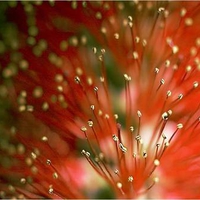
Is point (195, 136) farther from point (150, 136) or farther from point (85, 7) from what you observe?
point (85, 7)

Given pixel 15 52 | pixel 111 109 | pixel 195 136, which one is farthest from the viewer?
pixel 15 52

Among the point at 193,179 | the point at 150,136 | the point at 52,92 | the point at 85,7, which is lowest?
the point at 193,179

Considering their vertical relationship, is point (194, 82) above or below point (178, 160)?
above

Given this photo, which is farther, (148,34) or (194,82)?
(148,34)

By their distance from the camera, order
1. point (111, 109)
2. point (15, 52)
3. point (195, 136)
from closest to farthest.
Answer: point (195, 136) → point (111, 109) → point (15, 52)

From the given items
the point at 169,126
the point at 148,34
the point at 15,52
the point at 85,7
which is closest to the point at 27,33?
the point at 15,52

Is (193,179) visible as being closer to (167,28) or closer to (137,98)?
(137,98)
